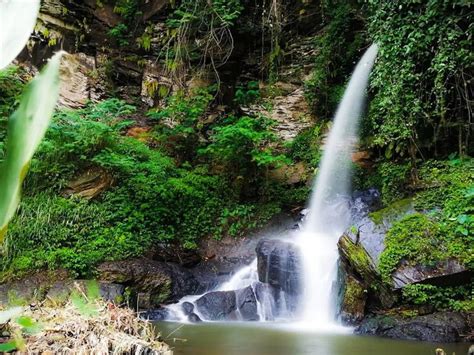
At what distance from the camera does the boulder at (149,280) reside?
22.2 feet

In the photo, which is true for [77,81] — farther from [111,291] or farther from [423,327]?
[423,327]

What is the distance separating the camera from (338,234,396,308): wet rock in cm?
541

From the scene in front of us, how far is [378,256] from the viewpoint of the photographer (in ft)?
18.0

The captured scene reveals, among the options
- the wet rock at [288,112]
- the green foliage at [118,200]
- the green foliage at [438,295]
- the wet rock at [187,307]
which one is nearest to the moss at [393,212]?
the green foliage at [438,295]

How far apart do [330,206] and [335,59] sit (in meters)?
3.60

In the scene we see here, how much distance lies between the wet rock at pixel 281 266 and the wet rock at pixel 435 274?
5.66ft

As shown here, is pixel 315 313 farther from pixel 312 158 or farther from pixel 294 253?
pixel 312 158

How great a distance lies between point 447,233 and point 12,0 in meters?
5.73

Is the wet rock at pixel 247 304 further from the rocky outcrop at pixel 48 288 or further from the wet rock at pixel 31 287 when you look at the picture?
the wet rock at pixel 31 287

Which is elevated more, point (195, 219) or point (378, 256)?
point (195, 219)

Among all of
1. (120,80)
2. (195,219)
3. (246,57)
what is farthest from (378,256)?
(120,80)

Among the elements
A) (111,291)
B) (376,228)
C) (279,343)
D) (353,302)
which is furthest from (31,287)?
(376,228)

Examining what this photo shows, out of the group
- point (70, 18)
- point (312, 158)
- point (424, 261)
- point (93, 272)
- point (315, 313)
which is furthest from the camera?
point (70, 18)

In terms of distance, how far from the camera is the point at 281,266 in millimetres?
6758
